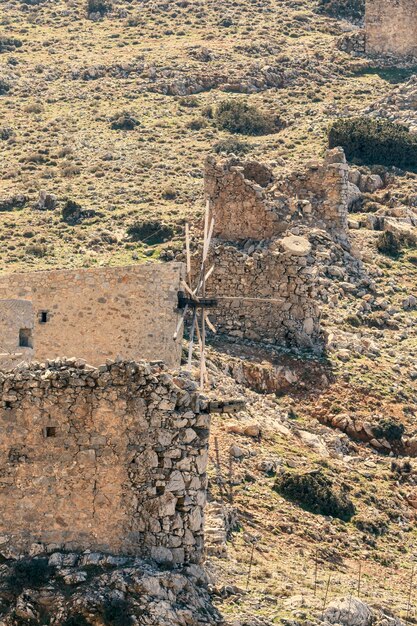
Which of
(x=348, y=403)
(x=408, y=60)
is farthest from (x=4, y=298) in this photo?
(x=408, y=60)

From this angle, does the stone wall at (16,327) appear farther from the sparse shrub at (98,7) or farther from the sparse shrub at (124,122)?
the sparse shrub at (98,7)

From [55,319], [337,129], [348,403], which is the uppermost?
[55,319]

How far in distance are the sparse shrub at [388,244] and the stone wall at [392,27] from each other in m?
34.3

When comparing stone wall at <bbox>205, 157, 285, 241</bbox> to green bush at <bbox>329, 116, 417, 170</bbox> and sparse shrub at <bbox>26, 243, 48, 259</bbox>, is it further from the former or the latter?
green bush at <bbox>329, 116, 417, 170</bbox>

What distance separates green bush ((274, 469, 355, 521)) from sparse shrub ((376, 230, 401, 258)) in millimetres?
20982

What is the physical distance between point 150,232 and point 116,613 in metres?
35.9

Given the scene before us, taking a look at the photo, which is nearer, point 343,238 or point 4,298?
point 4,298

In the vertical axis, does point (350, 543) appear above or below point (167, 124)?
above

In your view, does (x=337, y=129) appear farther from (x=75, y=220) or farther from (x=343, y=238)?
(x=343, y=238)

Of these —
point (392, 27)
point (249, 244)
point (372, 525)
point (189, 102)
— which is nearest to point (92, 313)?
point (372, 525)

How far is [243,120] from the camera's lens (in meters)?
82.9

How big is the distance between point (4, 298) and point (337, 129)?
38.5m

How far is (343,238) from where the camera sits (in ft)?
187

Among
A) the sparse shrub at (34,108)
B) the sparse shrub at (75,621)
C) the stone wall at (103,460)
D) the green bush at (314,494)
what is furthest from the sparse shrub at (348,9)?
the sparse shrub at (75,621)
